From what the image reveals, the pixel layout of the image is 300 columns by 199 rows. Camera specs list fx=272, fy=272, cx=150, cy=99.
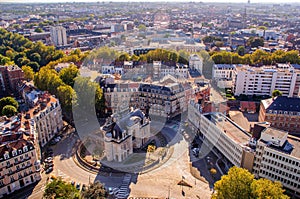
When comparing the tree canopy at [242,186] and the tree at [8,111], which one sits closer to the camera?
the tree canopy at [242,186]

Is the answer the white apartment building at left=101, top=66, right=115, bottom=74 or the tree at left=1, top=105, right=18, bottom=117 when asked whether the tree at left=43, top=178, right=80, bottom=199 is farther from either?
the white apartment building at left=101, top=66, right=115, bottom=74

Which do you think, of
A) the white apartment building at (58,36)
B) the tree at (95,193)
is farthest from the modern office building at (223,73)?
the white apartment building at (58,36)

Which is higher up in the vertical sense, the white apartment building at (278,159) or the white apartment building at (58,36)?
the white apartment building at (58,36)

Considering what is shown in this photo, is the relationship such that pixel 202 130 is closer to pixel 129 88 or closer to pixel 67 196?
pixel 129 88

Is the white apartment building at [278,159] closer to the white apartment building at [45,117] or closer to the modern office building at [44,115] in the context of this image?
the modern office building at [44,115]

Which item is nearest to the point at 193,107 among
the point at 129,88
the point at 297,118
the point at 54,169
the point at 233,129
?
the point at 233,129

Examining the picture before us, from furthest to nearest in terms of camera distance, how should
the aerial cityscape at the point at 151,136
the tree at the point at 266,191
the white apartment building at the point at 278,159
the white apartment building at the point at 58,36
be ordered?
the white apartment building at the point at 58,36 < the aerial cityscape at the point at 151,136 < the white apartment building at the point at 278,159 < the tree at the point at 266,191
